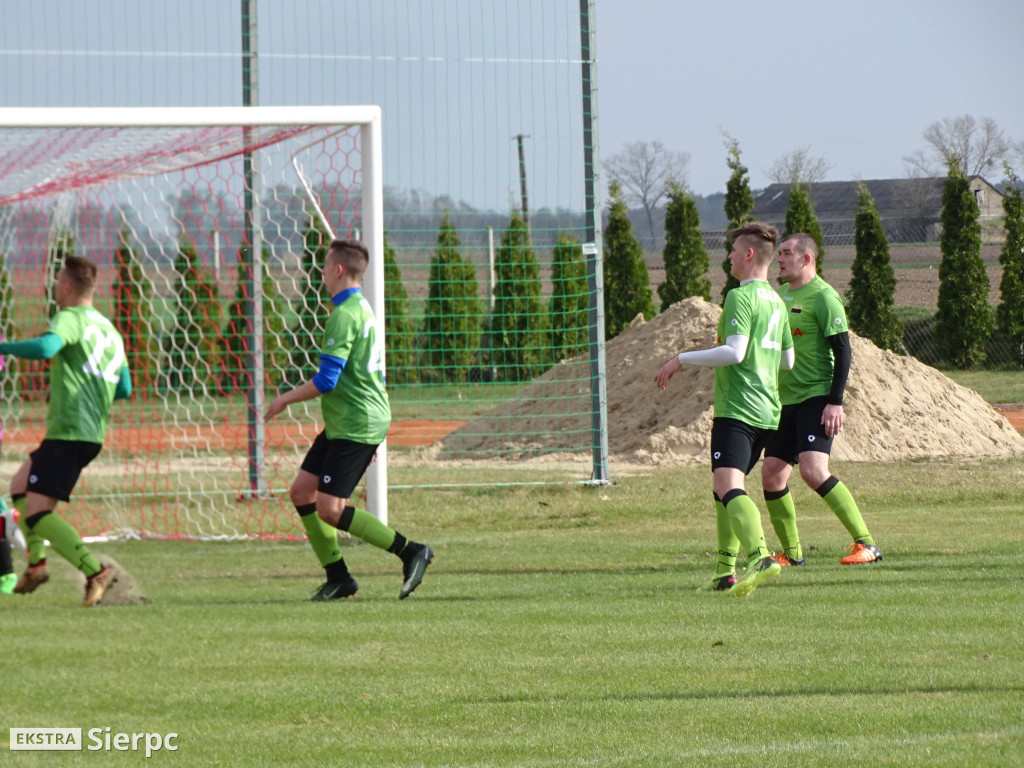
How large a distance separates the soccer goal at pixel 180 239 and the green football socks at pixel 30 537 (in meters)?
2.70

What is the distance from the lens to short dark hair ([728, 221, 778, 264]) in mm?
7336

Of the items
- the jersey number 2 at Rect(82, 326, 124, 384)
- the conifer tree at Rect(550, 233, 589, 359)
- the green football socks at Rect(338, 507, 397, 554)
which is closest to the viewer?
the jersey number 2 at Rect(82, 326, 124, 384)

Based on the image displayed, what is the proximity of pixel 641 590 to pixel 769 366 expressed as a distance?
64.7 inches

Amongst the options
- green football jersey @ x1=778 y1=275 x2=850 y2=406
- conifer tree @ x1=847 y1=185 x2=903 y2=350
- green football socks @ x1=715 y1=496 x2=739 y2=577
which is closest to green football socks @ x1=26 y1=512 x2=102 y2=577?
green football socks @ x1=715 y1=496 x2=739 y2=577

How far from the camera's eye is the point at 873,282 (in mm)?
28062

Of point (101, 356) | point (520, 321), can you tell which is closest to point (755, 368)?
point (101, 356)

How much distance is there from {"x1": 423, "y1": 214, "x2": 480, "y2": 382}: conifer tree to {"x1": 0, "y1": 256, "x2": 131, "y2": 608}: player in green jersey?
291 inches

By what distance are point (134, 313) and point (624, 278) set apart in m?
16.5

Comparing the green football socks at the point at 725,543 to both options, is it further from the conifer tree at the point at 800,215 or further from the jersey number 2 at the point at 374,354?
the conifer tree at the point at 800,215

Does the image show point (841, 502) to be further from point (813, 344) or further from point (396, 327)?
point (396, 327)

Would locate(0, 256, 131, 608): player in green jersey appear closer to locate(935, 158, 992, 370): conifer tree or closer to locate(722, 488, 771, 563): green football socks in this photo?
locate(722, 488, 771, 563): green football socks

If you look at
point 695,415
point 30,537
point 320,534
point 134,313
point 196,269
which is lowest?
point 695,415

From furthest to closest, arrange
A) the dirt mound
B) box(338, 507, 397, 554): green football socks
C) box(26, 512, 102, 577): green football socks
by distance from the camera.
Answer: the dirt mound < box(338, 507, 397, 554): green football socks < box(26, 512, 102, 577): green football socks

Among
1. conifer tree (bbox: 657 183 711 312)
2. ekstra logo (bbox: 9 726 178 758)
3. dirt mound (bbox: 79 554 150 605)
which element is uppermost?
conifer tree (bbox: 657 183 711 312)
